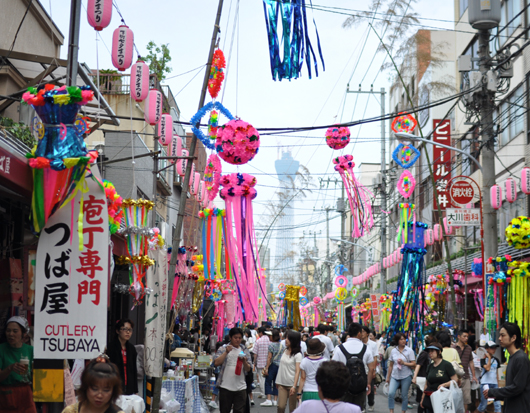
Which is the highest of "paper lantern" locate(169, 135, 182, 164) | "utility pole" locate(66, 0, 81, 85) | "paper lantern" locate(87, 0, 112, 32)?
"paper lantern" locate(87, 0, 112, 32)

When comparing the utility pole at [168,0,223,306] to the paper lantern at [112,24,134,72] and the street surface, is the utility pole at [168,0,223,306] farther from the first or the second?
the street surface

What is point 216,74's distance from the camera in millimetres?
10570

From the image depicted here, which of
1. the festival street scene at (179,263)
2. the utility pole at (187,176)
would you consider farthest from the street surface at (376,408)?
the utility pole at (187,176)

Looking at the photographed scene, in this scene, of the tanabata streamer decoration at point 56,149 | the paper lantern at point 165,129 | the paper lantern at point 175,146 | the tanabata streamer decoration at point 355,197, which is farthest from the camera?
the paper lantern at point 175,146

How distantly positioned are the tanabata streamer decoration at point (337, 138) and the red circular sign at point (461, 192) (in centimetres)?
352

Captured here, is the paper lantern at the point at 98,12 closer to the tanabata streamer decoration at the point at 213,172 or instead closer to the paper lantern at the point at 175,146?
the tanabata streamer decoration at the point at 213,172

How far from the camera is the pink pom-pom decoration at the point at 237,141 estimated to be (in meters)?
10.4

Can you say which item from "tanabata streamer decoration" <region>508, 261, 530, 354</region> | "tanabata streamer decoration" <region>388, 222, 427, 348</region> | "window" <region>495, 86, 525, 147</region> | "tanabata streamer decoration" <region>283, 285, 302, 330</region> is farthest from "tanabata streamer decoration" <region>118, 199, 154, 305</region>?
"tanabata streamer decoration" <region>283, 285, 302, 330</region>

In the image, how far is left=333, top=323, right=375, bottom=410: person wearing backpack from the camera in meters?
9.83

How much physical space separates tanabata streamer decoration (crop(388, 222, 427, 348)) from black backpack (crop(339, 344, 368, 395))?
703 centimetres

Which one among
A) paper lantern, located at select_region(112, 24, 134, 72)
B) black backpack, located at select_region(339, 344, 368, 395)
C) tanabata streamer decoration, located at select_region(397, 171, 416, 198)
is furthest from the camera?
tanabata streamer decoration, located at select_region(397, 171, 416, 198)

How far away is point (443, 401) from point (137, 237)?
5.14 meters

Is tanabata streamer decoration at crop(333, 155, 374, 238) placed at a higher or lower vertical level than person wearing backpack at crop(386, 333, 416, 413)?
higher

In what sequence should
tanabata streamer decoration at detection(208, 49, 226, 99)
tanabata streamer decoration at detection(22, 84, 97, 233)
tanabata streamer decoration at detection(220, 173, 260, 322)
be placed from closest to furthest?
tanabata streamer decoration at detection(22, 84, 97, 233)
tanabata streamer decoration at detection(208, 49, 226, 99)
tanabata streamer decoration at detection(220, 173, 260, 322)
